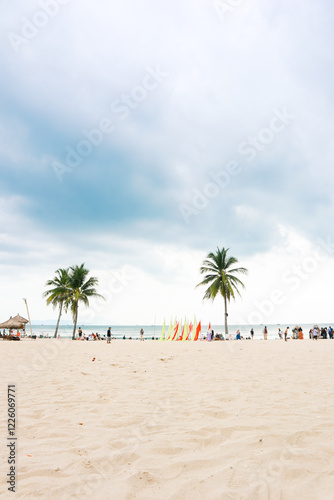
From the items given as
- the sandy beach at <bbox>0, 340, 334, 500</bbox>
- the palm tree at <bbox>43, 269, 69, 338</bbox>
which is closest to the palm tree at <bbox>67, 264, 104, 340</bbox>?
the palm tree at <bbox>43, 269, 69, 338</bbox>

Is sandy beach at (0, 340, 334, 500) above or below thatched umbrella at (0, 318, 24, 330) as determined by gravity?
above

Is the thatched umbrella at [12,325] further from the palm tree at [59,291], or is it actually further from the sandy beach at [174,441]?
the sandy beach at [174,441]

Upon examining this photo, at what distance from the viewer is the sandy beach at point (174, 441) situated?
7.78ft

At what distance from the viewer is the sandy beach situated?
2.37 meters

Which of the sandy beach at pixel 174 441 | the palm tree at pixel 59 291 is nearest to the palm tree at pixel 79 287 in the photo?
the palm tree at pixel 59 291

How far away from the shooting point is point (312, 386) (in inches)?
225

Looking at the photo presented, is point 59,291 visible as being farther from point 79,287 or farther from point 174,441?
point 174,441

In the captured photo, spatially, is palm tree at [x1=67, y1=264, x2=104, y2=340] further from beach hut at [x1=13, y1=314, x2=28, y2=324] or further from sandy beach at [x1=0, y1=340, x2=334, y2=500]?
sandy beach at [x1=0, y1=340, x2=334, y2=500]

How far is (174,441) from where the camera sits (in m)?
3.21

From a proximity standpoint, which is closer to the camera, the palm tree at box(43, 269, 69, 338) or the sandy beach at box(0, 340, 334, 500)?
the sandy beach at box(0, 340, 334, 500)

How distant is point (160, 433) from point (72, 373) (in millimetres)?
4621

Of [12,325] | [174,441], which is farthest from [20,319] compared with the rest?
[174,441]

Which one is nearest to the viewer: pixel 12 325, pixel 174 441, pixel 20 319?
pixel 174 441

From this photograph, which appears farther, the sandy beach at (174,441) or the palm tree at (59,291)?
the palm tree at (59,291)
